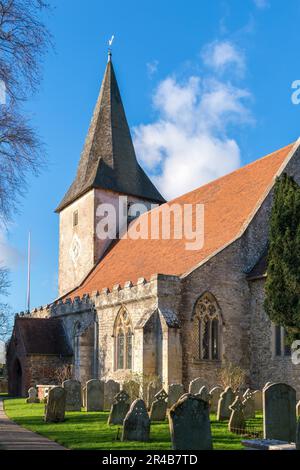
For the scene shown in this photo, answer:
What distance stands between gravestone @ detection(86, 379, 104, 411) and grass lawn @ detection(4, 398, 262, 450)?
3.29 feet

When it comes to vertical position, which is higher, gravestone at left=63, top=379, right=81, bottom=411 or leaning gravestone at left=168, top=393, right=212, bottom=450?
leaning gravestone at left=168, top=393, right=212, bottom=450

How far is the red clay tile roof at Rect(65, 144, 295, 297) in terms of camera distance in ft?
69.4

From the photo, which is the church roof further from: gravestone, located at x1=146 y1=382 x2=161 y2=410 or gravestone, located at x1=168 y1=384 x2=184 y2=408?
gravestone, located at x1=168 y1=384 x2=184 y2=408

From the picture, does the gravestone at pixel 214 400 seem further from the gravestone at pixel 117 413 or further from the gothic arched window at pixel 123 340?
the gothic arched window at pixel 123 340

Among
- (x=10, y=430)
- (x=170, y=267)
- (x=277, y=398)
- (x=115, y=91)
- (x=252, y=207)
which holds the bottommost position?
(x=10, y=430)

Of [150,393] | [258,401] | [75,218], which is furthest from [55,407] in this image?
[75,218]

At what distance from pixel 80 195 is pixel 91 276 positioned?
532cm

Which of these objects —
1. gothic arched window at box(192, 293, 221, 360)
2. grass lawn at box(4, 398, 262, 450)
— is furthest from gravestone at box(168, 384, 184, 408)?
gothic arched window at box(192, 293, 221, 360)

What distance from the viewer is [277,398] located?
32.4 feet

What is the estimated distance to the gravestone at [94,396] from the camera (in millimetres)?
16719

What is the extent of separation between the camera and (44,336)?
89.7 feet

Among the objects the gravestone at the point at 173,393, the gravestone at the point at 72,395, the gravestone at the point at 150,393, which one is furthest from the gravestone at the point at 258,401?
the gravestone at the point at 72,395
